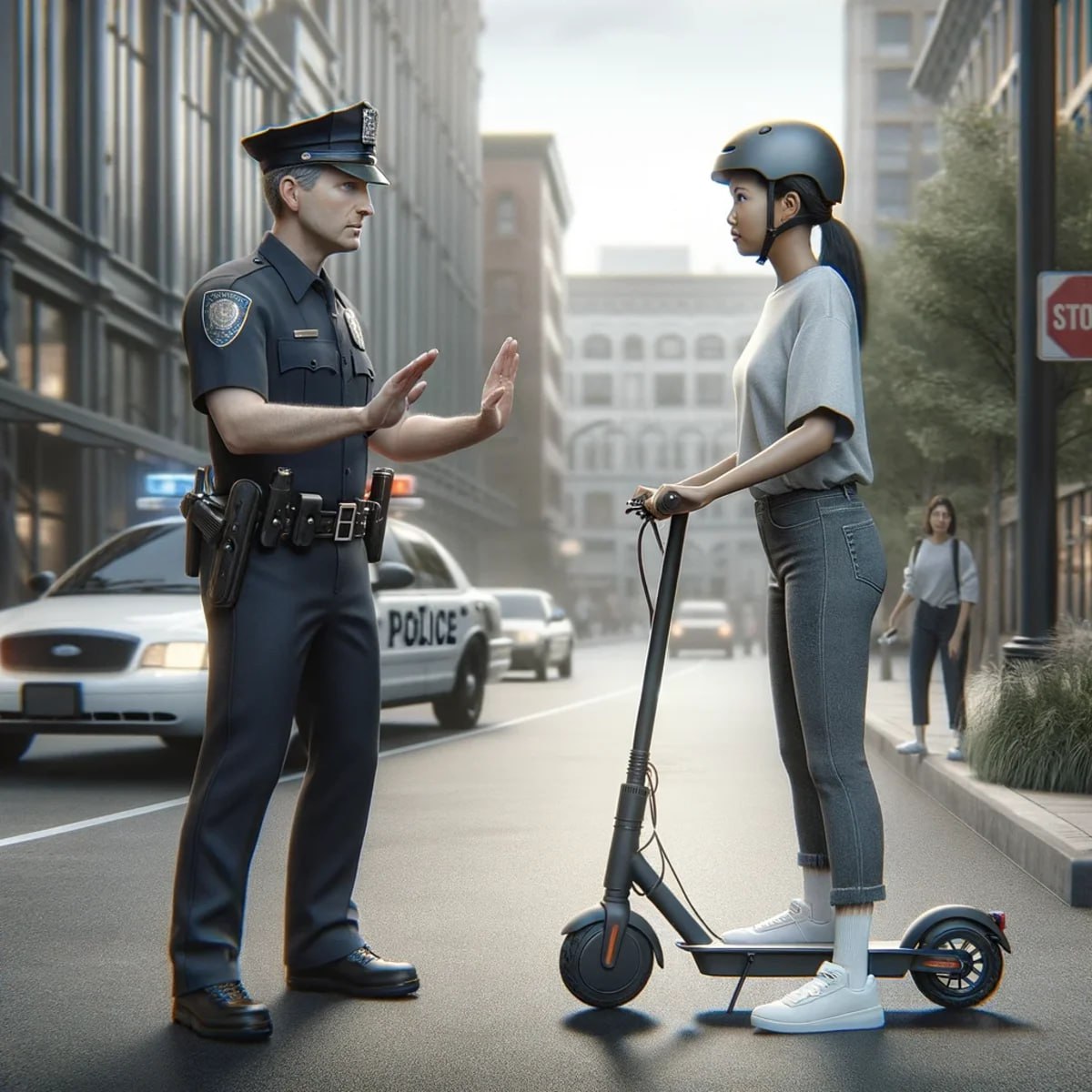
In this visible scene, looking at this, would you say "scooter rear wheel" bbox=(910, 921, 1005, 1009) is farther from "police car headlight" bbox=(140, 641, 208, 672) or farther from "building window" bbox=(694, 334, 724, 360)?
"building window" bbox=(694, 334, 724, 360)

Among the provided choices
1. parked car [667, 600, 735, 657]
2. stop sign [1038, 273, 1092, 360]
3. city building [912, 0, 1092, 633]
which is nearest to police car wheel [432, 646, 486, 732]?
city building [912, 0, 1092, 633]

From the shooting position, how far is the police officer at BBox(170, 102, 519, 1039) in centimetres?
430

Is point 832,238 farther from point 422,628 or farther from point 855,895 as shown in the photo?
point 422,628

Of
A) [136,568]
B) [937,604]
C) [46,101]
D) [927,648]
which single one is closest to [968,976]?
[937,604]

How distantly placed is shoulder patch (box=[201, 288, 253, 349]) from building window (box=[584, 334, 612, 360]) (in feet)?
392

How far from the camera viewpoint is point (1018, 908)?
643 centimetres

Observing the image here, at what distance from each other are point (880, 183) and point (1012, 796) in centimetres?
8051

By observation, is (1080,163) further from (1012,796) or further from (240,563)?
(240,563)

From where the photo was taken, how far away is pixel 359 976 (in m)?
4.70

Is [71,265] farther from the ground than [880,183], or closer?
closer

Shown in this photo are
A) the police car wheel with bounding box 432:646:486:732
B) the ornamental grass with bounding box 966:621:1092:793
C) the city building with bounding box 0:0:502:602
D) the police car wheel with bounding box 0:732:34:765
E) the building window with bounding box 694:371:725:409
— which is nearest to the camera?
the ornamental grass with bounding box 966:621:1092:793

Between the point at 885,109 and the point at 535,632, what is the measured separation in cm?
6571

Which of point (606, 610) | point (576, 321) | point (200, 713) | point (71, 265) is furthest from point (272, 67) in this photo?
point (576, 321)

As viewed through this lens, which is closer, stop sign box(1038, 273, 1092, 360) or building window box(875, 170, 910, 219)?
stop sign box(1038, 273, 1092, 360)
